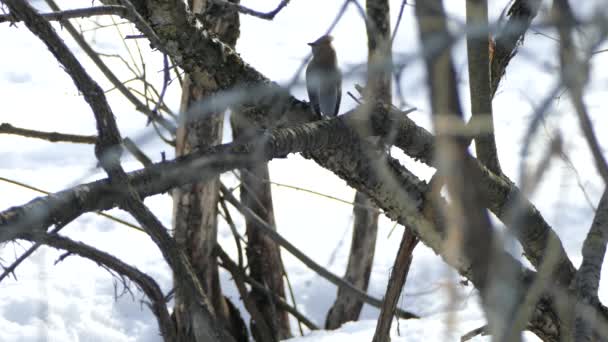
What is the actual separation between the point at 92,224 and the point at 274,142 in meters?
3.67

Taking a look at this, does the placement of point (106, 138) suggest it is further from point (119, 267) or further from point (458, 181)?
point (458, 181)

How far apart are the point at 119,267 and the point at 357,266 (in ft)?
10.4

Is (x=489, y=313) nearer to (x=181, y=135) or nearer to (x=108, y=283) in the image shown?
(x=181, y=135)

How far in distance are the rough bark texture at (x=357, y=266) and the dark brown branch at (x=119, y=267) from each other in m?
2.84

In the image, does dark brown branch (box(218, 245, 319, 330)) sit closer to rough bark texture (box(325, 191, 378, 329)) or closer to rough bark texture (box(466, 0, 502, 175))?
rough bark texture (box(325, 191, 378, 329))

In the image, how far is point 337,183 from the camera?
5.77 m

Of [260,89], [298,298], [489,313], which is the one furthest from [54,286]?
[489,313]

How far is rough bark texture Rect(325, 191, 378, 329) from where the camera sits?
16.4 ft

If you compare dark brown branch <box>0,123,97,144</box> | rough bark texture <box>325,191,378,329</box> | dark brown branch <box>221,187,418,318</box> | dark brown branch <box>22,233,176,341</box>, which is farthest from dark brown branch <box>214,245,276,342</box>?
dark brown branch <box>22,233,176,341</box>

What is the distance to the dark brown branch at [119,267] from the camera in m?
1.78

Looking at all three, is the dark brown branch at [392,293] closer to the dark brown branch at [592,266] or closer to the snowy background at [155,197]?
the dark brown branch at [592,266]

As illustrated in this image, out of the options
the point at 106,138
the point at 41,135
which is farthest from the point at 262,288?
the point at 106,138

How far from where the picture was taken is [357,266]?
503 centimetres

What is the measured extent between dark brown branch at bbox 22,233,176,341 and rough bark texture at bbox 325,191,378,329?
2837 millimetres
